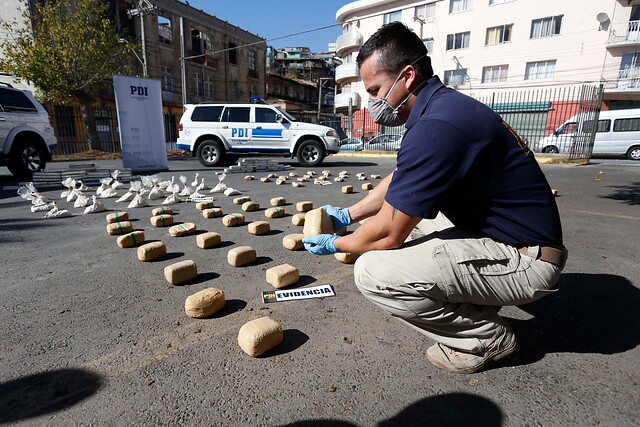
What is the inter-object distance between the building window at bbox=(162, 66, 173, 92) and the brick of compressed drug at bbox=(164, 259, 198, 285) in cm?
3060

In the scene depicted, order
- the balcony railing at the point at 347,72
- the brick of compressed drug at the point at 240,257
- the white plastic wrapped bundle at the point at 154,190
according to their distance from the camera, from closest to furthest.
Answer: the brick of compressed drug at the point at 240,257, the white plastic wrapped bundle at the point at 154,190, the balcony railing at the point at 347,72

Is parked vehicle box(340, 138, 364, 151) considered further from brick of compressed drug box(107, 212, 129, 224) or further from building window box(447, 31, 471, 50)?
brick of compressed drug box(107, 212, 129, 224)

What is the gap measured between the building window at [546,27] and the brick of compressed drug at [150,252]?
31707 millimetres

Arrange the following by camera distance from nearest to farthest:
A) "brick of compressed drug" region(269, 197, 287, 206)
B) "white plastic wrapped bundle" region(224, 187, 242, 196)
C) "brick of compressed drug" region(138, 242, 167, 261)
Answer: "brick of compressed drug" region(138, 242, 167, 261) → "brick of compressed drug" region(269, 197, 287, 206) → "white plastic wrapped bundle" region(224, 187, 242, 196)

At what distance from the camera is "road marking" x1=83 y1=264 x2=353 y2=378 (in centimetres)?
193

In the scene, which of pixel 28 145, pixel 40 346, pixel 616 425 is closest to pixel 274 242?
pixel 40 346

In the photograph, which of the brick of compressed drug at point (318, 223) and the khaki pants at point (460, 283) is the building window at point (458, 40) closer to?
the brick of compressed drug at point (318, 223)

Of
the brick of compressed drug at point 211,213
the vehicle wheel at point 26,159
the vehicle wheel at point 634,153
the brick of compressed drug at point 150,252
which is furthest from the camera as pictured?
the vehicle wheel at point 634,153

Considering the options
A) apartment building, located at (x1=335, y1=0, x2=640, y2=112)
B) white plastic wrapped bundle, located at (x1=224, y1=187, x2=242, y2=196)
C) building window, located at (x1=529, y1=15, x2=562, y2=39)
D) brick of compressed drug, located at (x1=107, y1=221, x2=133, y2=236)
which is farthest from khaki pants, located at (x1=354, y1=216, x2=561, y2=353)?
building window, located at (x1=529, y1=15, x2=562, y2=39)

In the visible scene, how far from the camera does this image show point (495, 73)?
2798cm

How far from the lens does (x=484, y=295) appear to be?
1.82 meters

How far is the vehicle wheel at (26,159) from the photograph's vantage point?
28.1 feet

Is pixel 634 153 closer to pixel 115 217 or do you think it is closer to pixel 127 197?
pixel 127 197

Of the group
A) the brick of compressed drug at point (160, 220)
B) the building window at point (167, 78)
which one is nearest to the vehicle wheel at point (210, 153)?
the brick of compressed drug at point (160, 220)
